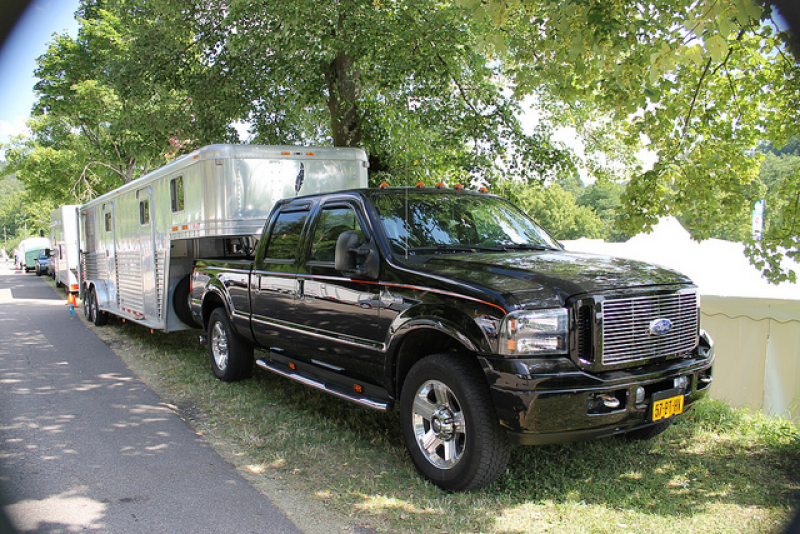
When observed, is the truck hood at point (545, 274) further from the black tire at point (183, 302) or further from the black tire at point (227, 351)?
the black tire at point (183, 302)

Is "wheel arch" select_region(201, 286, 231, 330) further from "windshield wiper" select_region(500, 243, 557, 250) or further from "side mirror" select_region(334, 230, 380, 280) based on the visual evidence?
"windshield wiper" select_region(500, 243, 557, 250)

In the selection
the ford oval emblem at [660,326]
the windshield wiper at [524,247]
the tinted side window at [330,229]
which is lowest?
the ford oval emblem at [660,326]

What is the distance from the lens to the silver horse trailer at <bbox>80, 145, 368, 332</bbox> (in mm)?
8297

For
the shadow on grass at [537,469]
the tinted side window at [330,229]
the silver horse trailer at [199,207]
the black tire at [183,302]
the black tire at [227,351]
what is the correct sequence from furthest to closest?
the black tire at [183,302] < the silver horse trailer at [199,207] < the black tire at [227,351] < the tinted side window at [330,229] < the shadow on grass at [537,469]

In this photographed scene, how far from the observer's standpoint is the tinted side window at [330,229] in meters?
5.27

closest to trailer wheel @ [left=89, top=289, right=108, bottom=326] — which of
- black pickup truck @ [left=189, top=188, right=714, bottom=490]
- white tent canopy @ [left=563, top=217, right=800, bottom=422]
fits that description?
black pickup truck @ [left=189, top=188, right=714, bottom=490]

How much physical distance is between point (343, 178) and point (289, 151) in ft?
3.03

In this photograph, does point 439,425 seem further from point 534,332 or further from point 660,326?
point 660,326

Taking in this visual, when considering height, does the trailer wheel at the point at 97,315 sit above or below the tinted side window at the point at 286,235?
below

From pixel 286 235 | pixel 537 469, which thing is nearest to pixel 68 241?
pixel 286 235

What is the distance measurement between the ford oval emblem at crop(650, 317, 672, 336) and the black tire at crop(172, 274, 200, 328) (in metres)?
7.02

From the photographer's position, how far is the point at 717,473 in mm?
4426

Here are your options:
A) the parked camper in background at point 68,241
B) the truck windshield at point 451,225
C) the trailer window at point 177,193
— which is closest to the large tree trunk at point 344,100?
the trailer window at point 177,193

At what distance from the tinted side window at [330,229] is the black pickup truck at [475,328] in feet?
0.06
